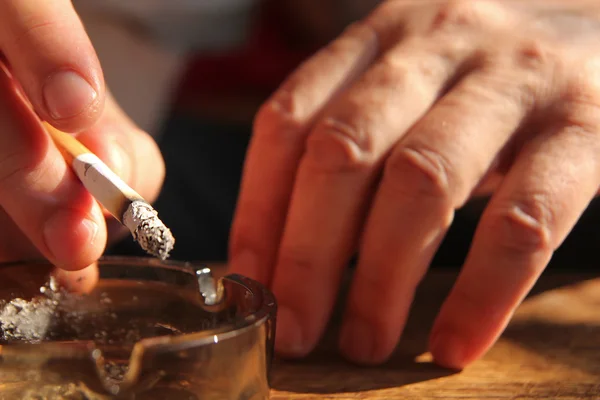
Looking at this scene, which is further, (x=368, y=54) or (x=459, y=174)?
(x=368, y=54)

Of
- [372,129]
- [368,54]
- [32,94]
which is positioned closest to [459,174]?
[372,129]

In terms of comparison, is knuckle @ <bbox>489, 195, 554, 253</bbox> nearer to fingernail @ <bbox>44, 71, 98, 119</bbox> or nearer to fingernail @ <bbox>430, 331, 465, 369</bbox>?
fingernail @ <bbox>430, 331, 465, 369</bbox>

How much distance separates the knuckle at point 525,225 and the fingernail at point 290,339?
0.51 feet

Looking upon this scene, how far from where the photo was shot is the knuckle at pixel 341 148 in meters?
0.52

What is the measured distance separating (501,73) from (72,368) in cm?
40

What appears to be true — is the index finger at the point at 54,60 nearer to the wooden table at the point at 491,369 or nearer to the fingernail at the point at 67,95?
the fingernail at the point at 67,95

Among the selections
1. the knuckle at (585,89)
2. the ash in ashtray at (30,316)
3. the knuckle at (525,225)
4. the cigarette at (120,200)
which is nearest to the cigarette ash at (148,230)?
the cigarette at (120,200)

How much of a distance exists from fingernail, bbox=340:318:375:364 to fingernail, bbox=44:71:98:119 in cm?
24

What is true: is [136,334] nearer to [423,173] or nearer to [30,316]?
[30,316]

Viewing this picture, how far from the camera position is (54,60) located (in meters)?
0.41

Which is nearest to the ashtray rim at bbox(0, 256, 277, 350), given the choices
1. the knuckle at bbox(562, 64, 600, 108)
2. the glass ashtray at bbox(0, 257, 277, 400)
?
the glass ashtray at bbox(0, 257, 277, 400)

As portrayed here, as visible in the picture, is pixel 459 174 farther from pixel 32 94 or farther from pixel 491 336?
pixel 32 94

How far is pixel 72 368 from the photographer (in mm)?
353

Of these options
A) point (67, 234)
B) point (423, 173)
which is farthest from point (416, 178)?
point (67, 234)
